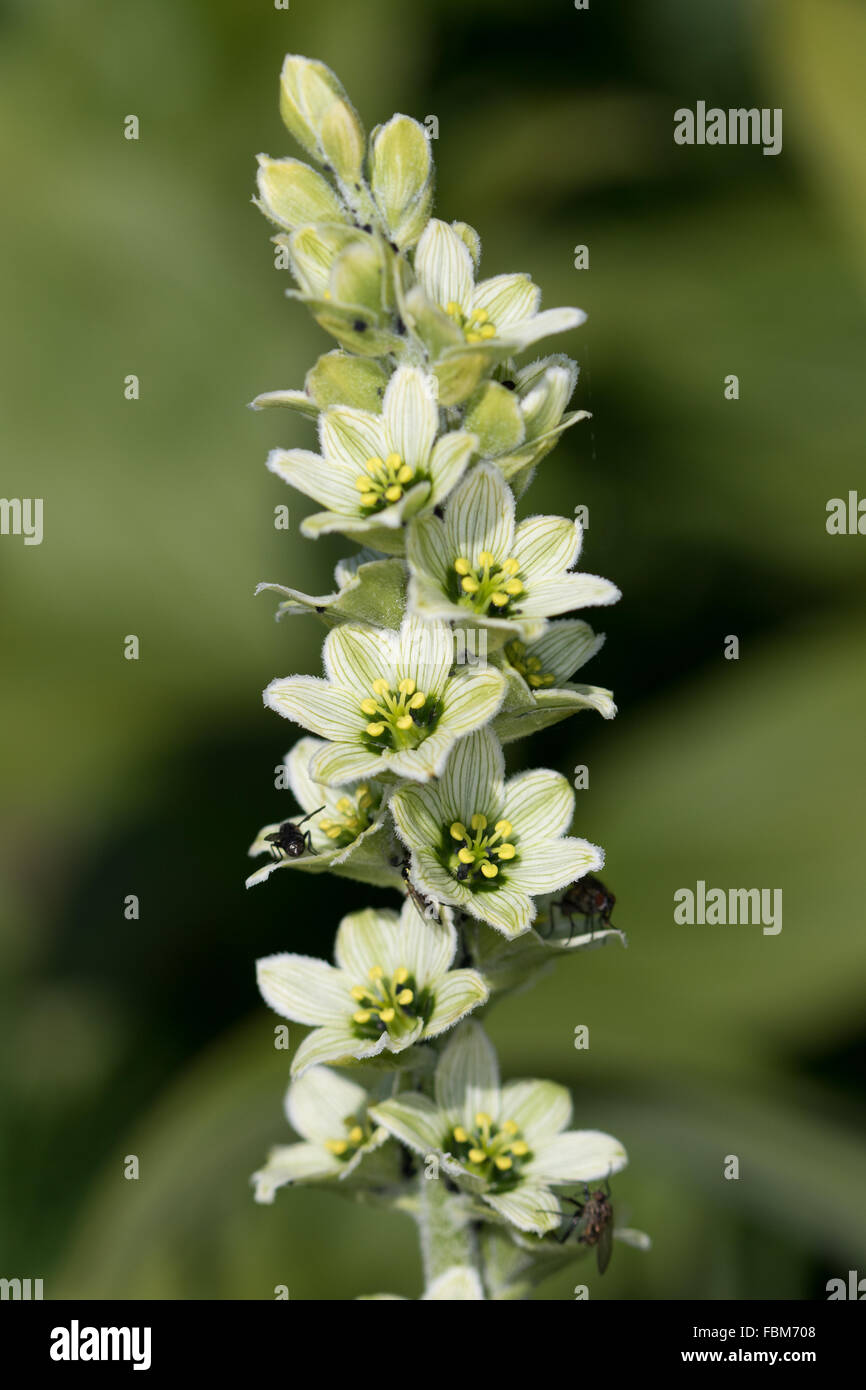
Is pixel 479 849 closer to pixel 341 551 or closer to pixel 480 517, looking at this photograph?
pixel 480 517

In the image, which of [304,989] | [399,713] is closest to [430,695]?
[399,713]

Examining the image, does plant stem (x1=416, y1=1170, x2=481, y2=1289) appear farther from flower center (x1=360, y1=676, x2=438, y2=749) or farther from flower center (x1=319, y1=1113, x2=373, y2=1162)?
flower center (x1=360, y1=676, x2=438, y2=749)

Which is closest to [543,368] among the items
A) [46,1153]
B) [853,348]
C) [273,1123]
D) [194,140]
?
[273,1123]

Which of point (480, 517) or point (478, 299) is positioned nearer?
point (480, 517)

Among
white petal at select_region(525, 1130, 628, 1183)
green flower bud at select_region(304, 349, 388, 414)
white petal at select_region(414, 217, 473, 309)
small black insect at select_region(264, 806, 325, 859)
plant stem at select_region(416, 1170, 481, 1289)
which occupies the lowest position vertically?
plant stem at select_region(416, 1170, 481, 1289)

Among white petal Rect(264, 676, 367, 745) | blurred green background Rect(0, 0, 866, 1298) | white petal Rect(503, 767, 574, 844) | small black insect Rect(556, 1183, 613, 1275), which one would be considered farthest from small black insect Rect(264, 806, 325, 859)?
blurred green background Rect(0, 0, 866, 1298)
